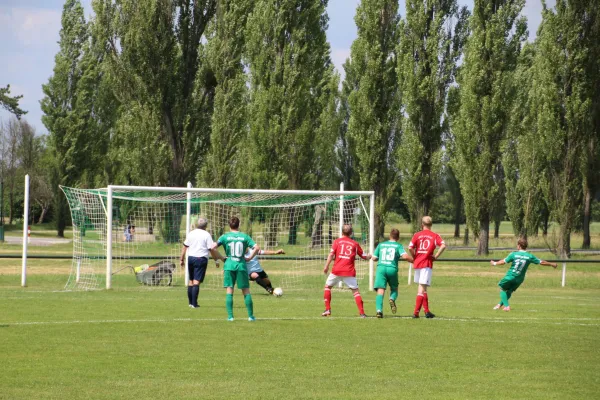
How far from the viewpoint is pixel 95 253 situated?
25078mm

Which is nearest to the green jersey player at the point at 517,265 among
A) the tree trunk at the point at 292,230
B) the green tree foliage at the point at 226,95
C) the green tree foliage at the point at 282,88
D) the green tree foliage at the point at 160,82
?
the tree trunk at the point at 292,230

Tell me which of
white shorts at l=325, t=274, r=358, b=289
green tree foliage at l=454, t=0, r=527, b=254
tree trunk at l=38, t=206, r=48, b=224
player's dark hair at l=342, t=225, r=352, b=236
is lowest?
white shorts at l=325, t=274, r=358, b=289

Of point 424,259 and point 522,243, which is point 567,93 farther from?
point 424,259

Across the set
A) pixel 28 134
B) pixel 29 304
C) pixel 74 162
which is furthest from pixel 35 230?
pixel 29 304

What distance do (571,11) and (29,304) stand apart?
1147 inches

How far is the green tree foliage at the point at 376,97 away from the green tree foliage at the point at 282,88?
208cm

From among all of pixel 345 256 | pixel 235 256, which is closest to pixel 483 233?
pixel 345 256

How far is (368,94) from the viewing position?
44500 millimetres

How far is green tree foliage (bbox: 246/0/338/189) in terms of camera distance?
138 feet

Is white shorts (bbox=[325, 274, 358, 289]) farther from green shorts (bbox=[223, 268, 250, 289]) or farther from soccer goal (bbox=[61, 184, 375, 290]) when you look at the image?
soccer goal (bbox=[61, 184, 375, 290])

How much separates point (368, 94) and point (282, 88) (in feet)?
15.2

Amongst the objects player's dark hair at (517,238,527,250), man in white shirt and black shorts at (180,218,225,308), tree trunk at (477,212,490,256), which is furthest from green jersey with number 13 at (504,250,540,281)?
tree trunk at (477,212,490,256)

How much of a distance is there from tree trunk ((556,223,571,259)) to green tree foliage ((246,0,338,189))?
1207 cm

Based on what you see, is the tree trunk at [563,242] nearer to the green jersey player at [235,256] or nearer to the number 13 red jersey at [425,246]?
the number 13 red jersey at [425,246]
